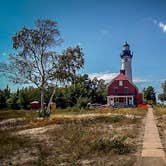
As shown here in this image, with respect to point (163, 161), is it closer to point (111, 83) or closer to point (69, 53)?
point (69, 53)

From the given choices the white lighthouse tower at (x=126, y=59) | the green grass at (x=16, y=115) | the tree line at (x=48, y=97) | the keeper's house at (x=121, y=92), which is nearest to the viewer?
the green grass at (x=16, y=115)

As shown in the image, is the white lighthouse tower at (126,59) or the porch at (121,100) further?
the white lighthouse tower at (126,59)

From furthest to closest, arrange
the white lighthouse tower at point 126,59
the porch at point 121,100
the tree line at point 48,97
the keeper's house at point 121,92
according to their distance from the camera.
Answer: the white lighthouse tower at point 126,59, the keeper's house at point 121,92, the porch at point 121,100, the tree line at point 48,97

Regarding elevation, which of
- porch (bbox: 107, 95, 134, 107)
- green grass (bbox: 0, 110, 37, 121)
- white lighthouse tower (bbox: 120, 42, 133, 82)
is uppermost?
white lighthouse tower (bbox: 120, 42, 133, 82)

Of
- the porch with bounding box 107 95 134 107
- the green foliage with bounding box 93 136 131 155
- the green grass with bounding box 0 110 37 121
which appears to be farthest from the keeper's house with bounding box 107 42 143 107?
the green foliage with bounding box 93 136 131 155

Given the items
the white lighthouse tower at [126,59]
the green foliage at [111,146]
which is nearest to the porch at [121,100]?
the white lighthouse tower at [126,59]

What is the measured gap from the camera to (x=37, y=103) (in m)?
80.1

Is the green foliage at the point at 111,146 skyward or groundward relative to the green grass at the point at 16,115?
groundward

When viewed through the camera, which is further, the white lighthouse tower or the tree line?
the white lighthouse tower

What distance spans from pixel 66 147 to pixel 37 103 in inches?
2637

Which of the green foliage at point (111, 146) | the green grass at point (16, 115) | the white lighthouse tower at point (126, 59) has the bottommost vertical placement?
the green foliage at point (111, 146)

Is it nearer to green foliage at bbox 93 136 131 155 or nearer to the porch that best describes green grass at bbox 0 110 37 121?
green foliage at bbox 93 136 131 155

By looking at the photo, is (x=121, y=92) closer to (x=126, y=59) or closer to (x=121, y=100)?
(x=121, y=100)

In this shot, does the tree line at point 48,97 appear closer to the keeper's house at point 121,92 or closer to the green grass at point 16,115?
the keeper's house at point 121,92
